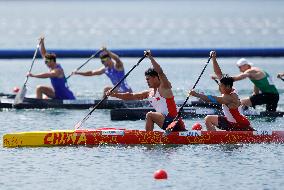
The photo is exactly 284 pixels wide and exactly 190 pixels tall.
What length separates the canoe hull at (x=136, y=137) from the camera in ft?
80.8

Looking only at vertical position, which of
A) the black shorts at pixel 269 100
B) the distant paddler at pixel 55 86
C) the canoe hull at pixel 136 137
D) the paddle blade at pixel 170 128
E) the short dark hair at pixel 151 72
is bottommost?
the canoe hull at pixel 136 137

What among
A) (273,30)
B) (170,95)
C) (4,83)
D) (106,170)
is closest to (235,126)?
(170,95)

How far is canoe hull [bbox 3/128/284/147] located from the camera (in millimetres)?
24625

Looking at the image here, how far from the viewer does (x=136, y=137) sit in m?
24.7

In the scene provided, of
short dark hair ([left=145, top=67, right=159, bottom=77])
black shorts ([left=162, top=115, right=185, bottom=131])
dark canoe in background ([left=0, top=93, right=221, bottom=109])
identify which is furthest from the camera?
dark canoe in background ([left=0, top=93, right=221, bottom=109])

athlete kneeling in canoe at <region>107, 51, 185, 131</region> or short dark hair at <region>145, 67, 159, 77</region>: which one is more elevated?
short dark hair at <region>145, 67, 159, 77</region>

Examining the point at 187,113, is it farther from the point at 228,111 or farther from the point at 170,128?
the point at 170,128

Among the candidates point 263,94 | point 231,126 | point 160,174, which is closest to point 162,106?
point 231,126

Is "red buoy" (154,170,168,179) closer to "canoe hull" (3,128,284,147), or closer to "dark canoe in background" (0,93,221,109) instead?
"canoe hull" (3,128,284,147)

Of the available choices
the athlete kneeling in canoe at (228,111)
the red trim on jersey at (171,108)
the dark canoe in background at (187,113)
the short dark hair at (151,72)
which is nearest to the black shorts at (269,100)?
the dark canoe in background at (187,113)

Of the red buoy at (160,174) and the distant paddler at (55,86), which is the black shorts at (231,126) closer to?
the red buoy at (160,174)

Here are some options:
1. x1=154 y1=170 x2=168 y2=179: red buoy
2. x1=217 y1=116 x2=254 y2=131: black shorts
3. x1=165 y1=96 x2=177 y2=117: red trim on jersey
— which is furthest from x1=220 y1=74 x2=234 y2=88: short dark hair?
x1=154 y1=170 x2=168 y2=179: red buoy

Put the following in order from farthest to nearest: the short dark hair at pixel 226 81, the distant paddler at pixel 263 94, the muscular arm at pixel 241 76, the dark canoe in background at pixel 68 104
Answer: the dark canoe in background at pixel 68 104, the distant paddler at pixel 263 94, the muscular arm at pixel 241 76, the short dark hair at pixel 226 81

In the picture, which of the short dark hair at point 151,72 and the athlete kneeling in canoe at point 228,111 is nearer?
the short dark hair at point 151,72
